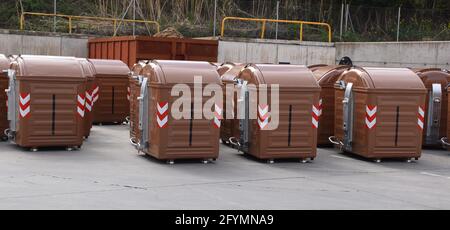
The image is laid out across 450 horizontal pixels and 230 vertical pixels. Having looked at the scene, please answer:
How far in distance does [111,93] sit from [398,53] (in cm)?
938

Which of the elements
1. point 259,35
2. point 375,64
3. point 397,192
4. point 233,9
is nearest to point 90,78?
point 397,192

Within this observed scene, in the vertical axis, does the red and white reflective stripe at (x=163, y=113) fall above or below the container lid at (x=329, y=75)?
below

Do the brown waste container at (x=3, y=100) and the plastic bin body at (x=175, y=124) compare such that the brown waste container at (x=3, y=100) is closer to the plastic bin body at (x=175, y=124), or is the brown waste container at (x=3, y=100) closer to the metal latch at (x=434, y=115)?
the plastic bin body at (x=175, y=124)

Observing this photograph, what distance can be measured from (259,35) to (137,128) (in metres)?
17.6

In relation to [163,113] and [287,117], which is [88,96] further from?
[287,117]

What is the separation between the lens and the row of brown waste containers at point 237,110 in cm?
1142

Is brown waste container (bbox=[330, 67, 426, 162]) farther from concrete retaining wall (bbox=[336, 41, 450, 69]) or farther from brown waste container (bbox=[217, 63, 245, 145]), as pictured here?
concrete retaining wall (bbox=[336, 41, 450, 69])

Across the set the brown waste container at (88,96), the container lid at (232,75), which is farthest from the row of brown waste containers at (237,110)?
the brown waste container at (88,96)

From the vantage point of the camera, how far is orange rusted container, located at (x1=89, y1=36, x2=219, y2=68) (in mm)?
20500

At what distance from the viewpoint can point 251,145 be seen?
12250 mm

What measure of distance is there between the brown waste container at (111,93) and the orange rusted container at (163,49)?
8.20 ft

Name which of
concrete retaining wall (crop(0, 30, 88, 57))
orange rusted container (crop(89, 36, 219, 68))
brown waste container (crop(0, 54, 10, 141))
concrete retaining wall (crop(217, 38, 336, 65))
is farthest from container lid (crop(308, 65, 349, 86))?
concrete retaining wall (crop(0, 30, 88, 57))

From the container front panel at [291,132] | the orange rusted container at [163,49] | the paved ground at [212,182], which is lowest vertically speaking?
the paved ground at [212,182]

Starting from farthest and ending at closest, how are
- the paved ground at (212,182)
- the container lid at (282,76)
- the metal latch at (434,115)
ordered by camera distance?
the metal latch at (434,115)
the container lid at (282,76)
the paved ground at (212,182)
